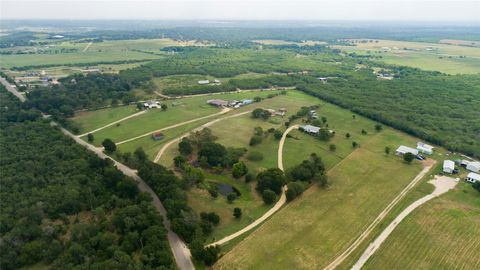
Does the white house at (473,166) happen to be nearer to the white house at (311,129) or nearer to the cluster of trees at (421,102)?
the cluster of trees at (421,102)

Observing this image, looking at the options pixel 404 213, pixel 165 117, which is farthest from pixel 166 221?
pixel 165 117

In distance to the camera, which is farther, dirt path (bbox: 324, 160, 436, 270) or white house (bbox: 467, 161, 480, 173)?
white house (bbox: 467, 161, 480, 173)

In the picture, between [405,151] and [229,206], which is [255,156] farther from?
[405,151]

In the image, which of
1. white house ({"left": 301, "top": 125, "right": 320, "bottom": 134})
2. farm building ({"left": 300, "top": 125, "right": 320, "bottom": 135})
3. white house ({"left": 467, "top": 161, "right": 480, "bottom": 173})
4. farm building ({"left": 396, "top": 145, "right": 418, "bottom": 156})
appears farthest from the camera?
white house ({"left": 301, "top": 125, "right": 320, "bottom": 134})

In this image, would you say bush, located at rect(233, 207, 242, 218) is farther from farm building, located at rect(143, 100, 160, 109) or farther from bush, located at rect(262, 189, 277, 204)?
farm building, located at rect(143, 100, 160, 109)

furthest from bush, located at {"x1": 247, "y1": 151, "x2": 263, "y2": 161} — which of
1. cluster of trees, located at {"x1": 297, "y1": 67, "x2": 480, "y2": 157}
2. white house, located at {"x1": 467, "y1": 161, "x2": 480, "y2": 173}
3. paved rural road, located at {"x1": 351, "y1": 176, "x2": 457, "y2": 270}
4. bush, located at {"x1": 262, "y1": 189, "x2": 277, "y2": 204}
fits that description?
white house, located at {"x1": 467, "y1": 161, "x2": 480, "y2": 173}

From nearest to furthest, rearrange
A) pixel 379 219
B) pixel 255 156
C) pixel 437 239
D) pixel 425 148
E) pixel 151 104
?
pixel 437 239 < pixel 379 219 < pixel 255 156 < pixel 425 148 < pixel 151 104

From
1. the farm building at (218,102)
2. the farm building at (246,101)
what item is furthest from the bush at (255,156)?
the farm building at (246,101)

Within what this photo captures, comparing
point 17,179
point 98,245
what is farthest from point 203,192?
point 17,179
